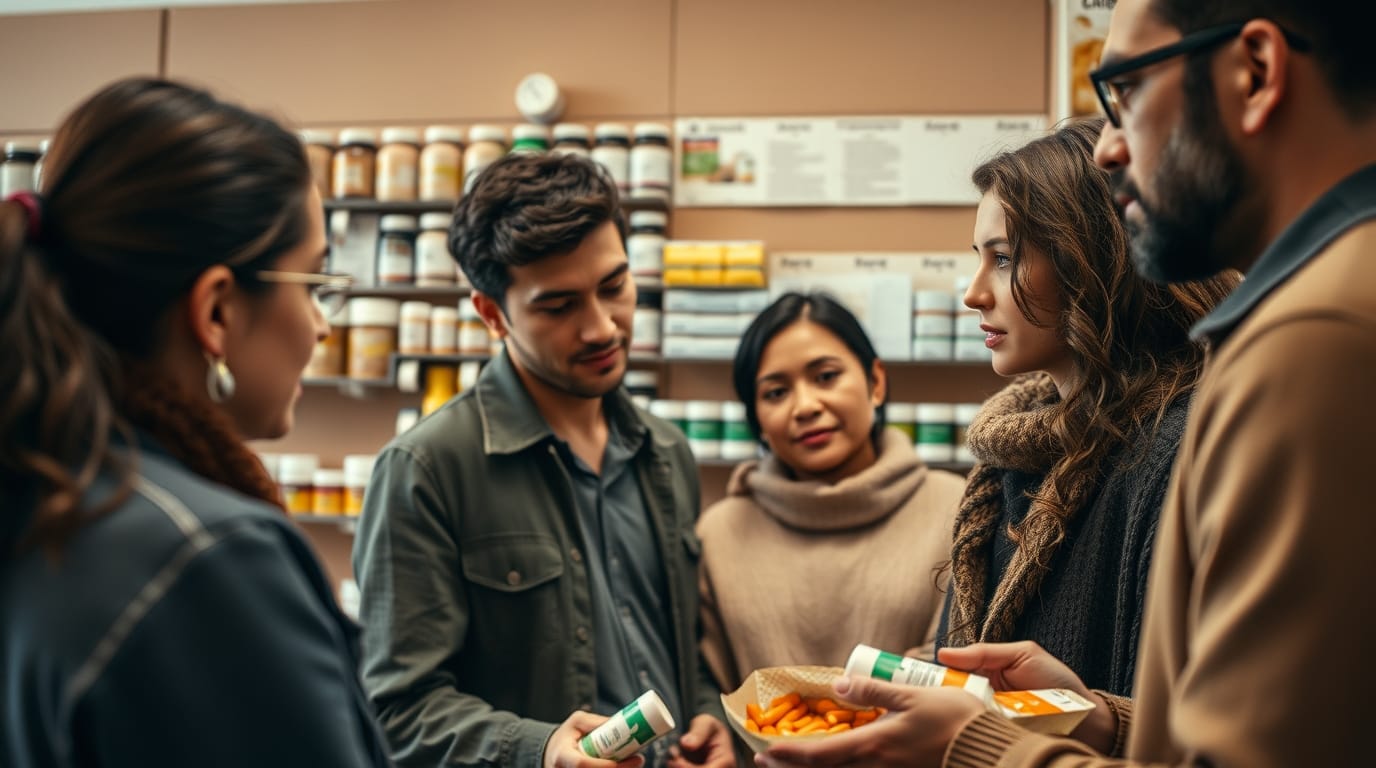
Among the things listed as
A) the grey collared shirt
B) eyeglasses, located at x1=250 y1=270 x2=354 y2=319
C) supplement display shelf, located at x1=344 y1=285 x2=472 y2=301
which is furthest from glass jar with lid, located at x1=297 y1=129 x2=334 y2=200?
eyeglasses, located at x1=250 y1=270 x2=354 y2=319

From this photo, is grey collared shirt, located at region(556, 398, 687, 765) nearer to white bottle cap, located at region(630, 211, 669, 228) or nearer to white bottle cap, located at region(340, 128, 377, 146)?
white bottle cap, located at region(630, 211, 669, 228)

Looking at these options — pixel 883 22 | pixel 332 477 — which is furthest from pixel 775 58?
pixel 332 477

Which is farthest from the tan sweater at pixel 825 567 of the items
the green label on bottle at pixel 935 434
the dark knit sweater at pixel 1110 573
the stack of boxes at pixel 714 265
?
the stack of boxes at pixel 714 265

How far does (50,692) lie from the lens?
2.47 ft

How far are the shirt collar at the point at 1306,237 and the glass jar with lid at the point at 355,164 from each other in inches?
139

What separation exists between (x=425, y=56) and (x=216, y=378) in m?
3.51

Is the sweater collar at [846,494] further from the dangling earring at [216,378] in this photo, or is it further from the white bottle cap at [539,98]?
the white bottle cap at [539,98]

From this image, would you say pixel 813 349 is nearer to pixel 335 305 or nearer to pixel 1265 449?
pixel 335 305

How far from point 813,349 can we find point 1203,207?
1.45 metres

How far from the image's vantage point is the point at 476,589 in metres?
1.82

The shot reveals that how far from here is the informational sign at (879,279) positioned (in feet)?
12.2

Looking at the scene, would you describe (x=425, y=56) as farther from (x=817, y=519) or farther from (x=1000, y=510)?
(x=1000, y=510)

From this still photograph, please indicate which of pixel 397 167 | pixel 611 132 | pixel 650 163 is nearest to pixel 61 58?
pixel 397 167

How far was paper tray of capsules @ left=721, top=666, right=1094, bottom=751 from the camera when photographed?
1.12m
